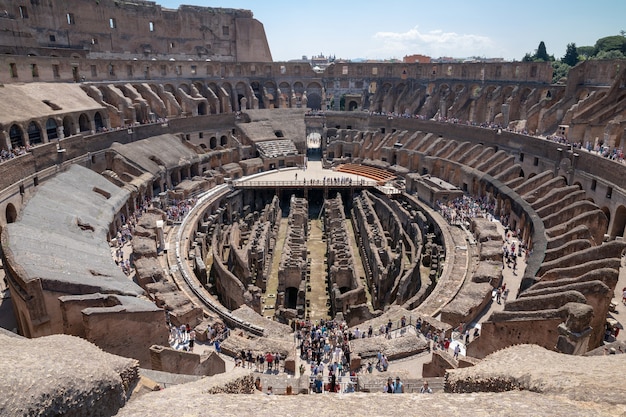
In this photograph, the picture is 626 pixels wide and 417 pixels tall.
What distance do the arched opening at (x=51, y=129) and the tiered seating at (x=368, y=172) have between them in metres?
22.9

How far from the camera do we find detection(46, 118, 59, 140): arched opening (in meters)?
29.1

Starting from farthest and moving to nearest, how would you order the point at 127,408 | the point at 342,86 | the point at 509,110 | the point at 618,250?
the point at 342,86 → the point at 509,110 → the point at 618,250 → the point at 127,408

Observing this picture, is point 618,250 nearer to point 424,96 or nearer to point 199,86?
point 424,96

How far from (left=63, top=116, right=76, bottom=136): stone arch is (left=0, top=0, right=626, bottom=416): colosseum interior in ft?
0.49

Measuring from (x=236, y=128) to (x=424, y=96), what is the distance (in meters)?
19.7

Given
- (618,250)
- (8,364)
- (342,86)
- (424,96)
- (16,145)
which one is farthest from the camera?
(342,86)

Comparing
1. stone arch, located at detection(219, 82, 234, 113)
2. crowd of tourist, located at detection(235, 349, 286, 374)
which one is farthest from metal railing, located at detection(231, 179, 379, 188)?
crowd of tourist, located at detection(235, 349, 286, 374)

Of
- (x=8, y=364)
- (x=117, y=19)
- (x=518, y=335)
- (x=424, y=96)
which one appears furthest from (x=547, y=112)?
(x=117, y=19)

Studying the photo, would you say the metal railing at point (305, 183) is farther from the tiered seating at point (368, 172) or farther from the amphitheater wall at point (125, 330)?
the amphitheater wall at point (125, 330)

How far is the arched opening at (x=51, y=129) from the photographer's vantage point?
95.6 ft

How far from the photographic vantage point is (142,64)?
1657 inches

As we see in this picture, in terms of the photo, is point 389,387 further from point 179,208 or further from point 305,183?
point 305,183

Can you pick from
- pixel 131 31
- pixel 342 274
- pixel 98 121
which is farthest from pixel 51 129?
pixel 342 274

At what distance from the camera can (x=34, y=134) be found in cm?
2784
